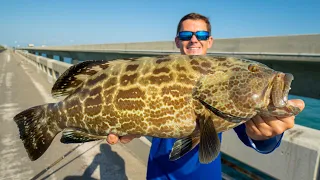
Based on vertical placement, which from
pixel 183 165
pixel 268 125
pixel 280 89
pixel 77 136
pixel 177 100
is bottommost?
pixel 183 165

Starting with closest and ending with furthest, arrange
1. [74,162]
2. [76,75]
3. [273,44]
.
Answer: [76,75], [74,162], [273,44]

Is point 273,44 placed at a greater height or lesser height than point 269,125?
greater

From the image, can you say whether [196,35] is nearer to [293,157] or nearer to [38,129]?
[293,157]

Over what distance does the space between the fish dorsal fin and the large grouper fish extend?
0.08 m

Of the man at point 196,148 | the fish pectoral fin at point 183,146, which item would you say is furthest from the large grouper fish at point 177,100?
the man at point 196,148

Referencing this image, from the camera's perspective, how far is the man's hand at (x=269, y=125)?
6.70 ft

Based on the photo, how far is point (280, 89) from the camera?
1946 millimetres

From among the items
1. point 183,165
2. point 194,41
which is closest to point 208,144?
point 183,165

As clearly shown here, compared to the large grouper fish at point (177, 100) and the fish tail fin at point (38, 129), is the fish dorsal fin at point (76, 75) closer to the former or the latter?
the large grouper fish at point (177, 100)

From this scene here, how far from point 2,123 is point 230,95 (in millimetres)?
7691

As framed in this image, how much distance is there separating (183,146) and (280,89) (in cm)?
104

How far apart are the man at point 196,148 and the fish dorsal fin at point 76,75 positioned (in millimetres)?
796

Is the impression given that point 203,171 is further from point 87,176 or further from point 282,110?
point 87,176

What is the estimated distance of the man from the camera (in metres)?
2.15
